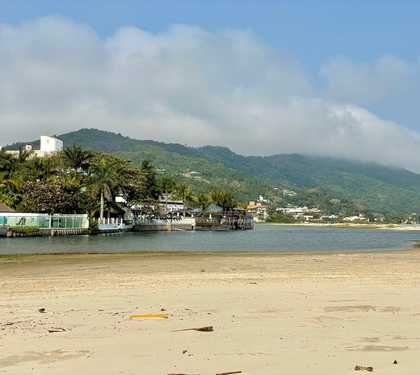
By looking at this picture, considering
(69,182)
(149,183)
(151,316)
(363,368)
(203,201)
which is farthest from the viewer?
(203,201)

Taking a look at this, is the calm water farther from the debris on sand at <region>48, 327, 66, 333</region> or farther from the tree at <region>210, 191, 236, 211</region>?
the tree at <region>210, 191, 236, 211</region>

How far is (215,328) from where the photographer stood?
10.5 metres

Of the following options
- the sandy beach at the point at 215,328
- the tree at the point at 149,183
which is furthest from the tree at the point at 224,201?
the sandy beach at the point at 215,328

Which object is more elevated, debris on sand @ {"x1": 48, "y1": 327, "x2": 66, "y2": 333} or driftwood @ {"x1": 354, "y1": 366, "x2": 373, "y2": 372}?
driftwood @ {"x1": 354, "y1": 366, "x2": 373, "y2": 372}

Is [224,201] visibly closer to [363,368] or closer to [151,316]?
[151,316]

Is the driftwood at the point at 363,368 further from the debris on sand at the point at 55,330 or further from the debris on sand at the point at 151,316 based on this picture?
the debris on sand at the point at 55,330

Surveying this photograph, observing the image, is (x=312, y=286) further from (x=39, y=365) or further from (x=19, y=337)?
(x=39, y=365)

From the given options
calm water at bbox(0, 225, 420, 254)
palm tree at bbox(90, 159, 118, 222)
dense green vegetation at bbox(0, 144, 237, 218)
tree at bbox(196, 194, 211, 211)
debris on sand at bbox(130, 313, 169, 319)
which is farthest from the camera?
tree at bbox(196, 194, 211, 211)

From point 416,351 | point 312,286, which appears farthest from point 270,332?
point 312,286

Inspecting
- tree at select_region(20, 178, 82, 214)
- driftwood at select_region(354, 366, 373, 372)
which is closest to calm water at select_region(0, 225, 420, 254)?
tree at select_region(20, 178, 82, 214)

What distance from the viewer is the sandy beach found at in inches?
315

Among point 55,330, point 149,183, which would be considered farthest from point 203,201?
point 55,330

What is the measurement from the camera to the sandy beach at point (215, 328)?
801 centimetres

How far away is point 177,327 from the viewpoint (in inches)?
418
